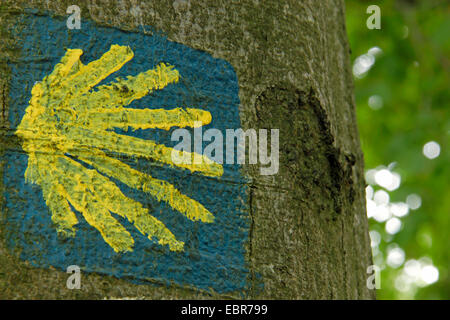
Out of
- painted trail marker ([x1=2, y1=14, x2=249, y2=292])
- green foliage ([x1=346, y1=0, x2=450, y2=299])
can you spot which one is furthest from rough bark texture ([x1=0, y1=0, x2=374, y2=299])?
green foliage ([x1=346, y1=0, x2=450, y2=299])

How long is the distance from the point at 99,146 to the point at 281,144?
0.29 meters

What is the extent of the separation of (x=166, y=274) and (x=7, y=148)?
28cm

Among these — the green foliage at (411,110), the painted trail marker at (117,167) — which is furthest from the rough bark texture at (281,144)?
the green foliage at (411,110)

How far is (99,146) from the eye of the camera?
763 millimetres

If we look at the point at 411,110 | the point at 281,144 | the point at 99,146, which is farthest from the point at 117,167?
the point at 411,110

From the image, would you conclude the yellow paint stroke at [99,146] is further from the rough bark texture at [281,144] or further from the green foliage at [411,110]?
the green foliage at [411,110]

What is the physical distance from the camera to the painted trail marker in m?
0.74

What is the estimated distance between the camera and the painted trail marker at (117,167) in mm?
739

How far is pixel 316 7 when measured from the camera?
1003mm

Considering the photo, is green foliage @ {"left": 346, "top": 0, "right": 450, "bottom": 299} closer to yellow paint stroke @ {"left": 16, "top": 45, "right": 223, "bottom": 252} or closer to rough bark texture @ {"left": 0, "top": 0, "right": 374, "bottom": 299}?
rough bark texture @ {"left": 0, "top": 0, "right": 374, "bottom": 299}

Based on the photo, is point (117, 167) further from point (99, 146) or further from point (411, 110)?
point (411, 110)

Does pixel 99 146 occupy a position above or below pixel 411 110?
below
